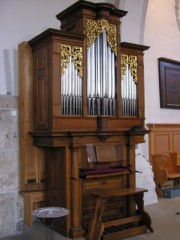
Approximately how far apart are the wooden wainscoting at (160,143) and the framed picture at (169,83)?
1.68 ft

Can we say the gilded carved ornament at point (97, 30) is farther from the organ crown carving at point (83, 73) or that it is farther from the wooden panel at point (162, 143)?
the wooden panel at point (162, 143)

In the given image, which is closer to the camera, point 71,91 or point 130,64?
point 71,91

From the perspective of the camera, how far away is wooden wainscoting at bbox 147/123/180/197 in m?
6.83

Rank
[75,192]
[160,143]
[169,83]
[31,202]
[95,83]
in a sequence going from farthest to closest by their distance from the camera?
[169,83] < [160,143] < [31,202] < [95,83] < [75,192]

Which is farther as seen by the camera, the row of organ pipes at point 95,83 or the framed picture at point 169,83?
the framed picture at point 169,83

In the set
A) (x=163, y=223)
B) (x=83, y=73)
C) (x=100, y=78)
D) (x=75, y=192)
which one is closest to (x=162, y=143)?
(x=163, y=223)

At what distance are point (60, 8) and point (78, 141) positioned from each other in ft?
8.20

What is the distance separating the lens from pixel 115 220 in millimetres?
4223

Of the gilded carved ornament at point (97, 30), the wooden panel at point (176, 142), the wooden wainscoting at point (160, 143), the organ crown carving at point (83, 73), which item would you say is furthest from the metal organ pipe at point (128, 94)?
the wooden panel at point (176, 142)

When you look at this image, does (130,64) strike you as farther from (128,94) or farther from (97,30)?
(97,30)

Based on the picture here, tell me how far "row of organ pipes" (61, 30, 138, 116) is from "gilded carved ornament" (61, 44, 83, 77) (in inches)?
1.2

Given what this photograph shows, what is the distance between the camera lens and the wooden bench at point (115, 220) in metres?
3.94

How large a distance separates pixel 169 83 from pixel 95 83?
3624mm

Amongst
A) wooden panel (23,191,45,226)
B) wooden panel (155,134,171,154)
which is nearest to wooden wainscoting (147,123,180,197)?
wooden panel (155,134,171,154)
